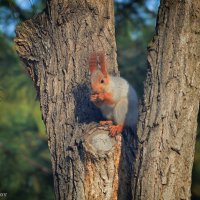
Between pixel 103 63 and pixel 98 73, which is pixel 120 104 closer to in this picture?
pixel 98 73

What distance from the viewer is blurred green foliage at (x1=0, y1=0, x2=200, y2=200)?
5887 millimetres

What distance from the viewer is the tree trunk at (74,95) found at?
10.2ft

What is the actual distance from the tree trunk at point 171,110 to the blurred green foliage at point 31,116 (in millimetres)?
1197

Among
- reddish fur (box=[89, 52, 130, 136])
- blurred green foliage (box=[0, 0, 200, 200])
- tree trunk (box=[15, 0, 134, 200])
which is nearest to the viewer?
tree trunk (box=[15, 0, 134, 200])

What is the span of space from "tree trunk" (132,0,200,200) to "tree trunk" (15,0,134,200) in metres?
0.23

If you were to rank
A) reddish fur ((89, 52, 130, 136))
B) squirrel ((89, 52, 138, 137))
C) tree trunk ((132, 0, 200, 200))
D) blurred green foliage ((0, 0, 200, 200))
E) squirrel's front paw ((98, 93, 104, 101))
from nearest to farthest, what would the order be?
tree trunk ((132, 0, 200, 200)), reddish fur ((89, 52, 130, 136)), squirrel ((89, 52, 138, 137)), squirrel's front paw ((98, 93, 104, 101)), blurred green foliage ((0, 0, 200, 200))

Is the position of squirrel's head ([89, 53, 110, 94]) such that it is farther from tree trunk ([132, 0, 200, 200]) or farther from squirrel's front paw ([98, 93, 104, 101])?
tree trunk ([132, 0, 200, 200])

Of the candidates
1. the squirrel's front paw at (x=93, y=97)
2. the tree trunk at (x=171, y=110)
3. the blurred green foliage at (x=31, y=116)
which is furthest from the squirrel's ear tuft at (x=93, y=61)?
the blurred green foliage at (x=31, y=116)

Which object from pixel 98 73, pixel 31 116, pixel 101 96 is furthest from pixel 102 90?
pixel 31 116

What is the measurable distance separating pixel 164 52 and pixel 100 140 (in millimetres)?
664

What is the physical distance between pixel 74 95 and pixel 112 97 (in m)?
0.72

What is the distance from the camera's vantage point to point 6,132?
7547 mm

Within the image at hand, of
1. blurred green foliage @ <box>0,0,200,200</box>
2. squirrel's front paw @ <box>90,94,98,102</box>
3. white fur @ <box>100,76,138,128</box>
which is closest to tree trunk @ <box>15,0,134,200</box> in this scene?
squirrel's front paw @ <box>90,94,98,102</box>

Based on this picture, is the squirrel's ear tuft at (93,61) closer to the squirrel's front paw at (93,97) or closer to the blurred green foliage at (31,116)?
the squirrel's front paw at (93,97)
